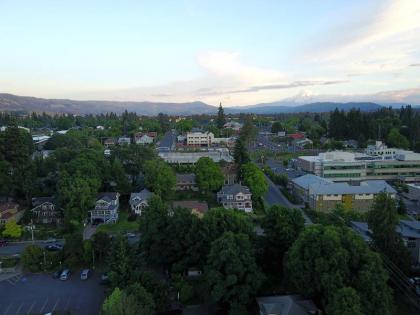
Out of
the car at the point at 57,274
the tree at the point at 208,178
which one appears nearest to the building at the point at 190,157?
the tree at the point at 208,178

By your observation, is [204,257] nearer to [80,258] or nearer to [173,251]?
[173,251]

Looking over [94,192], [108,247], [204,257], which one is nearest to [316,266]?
[204,257]

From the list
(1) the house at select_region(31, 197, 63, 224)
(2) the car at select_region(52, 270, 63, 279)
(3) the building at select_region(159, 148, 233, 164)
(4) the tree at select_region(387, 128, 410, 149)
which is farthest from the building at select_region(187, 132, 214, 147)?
(2) the car at select_region(52, 270, 63, 279)

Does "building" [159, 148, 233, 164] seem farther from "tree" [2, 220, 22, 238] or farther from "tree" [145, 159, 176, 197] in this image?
"tree" [2, 220, 22, 238]

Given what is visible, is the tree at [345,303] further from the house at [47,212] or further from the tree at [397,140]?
the tree at [397,140]

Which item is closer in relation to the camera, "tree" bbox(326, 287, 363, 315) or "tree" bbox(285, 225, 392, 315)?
"tree" bbox(326, 287, 363, 315)

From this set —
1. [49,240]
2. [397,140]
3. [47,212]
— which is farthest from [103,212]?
[397,140]
